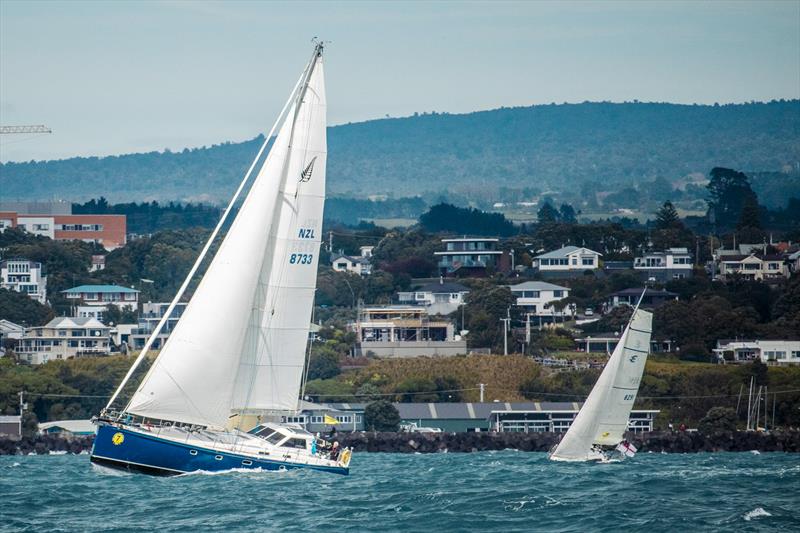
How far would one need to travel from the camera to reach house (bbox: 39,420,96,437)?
5938 centimetres

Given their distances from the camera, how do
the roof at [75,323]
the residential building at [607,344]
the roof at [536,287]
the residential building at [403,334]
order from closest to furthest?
1. the residential building at [607,344]
2. the residential building at [403,334]
3. the roof at [75,323]
4. the roof at [536,287]

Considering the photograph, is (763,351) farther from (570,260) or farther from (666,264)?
(570,260)

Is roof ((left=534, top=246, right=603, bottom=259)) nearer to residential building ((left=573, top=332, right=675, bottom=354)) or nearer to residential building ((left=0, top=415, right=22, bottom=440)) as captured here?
residential building ((left=573, top=332, right=675, bottom=354))

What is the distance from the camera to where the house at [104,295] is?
9525cm

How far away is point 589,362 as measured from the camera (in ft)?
236

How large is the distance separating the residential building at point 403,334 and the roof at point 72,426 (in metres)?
20.8

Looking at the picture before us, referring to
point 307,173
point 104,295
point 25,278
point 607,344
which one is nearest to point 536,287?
point 607,344

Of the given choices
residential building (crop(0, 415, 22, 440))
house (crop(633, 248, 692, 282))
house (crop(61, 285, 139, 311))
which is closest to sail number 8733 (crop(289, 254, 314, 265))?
residential building (crop(0, 415, 22, 440))

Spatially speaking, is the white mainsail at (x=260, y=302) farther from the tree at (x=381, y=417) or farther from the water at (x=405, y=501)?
the tree at (x=381, y=417)

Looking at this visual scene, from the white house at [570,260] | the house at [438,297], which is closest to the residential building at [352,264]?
the white house at [570,260]

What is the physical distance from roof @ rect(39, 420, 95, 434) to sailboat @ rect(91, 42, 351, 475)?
26785 millimetres

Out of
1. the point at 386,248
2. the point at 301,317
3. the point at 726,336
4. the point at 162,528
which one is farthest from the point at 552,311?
the point at 162,528

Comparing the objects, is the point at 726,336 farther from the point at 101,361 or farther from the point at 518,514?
the point at 518,514

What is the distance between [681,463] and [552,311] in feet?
151
